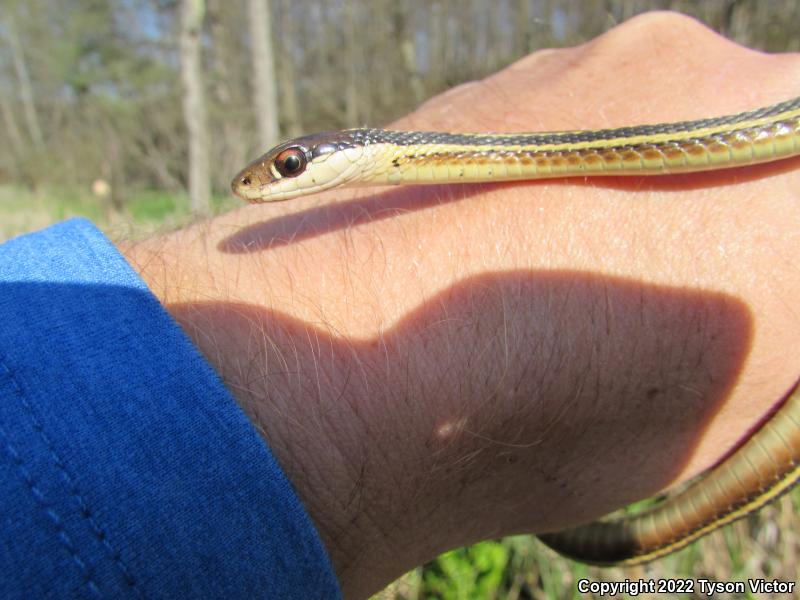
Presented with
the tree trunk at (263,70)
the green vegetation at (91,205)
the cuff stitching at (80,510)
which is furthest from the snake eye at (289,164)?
the tree trunk at (263,70)

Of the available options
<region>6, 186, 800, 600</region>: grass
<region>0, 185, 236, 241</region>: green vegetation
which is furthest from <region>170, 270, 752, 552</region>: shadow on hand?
<region>0, 185, 236, 241</region>: green vegetation

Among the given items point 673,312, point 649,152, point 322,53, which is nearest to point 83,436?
point 673,312

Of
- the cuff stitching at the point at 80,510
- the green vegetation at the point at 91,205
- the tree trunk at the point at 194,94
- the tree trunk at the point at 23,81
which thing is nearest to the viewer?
the cuff stitching at the point at 80,510

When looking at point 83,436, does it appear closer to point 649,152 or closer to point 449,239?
point 449,239

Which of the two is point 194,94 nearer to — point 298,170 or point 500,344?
point 298,170

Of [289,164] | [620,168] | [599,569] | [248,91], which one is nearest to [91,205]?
[248,91]

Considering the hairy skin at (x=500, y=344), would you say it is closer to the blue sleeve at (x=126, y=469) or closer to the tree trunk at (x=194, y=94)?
the blue sleeve at (x=126, y=469)
